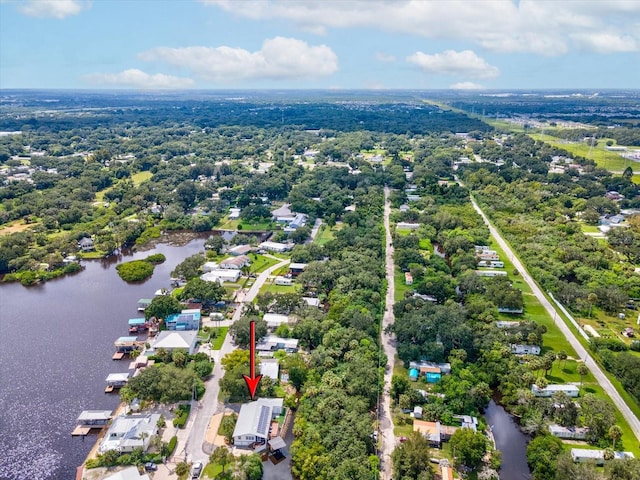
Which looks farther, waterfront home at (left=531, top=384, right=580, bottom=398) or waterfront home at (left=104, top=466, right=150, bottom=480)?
waterfront home at (left=531, top=384, right=580, bottom=398)

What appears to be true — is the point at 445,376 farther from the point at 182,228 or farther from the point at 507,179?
the point at 507,179

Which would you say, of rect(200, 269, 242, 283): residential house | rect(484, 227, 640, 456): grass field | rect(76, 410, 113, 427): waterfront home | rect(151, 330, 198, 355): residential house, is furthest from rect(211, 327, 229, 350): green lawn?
rect(484, 227, 640, 456): grass field

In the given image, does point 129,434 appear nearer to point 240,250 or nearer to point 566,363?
point 240,250

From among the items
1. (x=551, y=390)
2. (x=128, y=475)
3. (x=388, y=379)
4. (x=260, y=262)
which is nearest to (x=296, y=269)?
(x=260, y=262)

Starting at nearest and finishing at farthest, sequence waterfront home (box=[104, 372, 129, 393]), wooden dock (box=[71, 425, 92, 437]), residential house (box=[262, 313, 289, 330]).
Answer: wooden dock (box=[71, 425, 92, 437])
waterfront home (box=[104, 372, 129, 393])
residential house (box=[262, 313, 289, 330])

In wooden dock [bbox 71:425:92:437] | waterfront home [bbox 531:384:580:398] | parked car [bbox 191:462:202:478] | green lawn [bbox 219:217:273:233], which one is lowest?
wooden dock [bbox 71:425:92:437]

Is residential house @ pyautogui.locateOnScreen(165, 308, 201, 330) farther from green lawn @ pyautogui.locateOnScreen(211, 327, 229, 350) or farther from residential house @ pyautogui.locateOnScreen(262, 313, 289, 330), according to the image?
residential house @ pyautogui.locateOnScreen(262, 313, 289, 330)

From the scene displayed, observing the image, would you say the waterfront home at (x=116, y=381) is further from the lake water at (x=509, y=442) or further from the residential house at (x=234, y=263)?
the lake water at (x=509, y=442)
